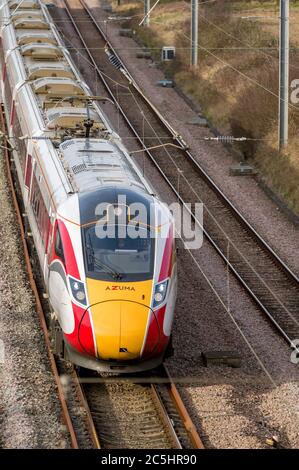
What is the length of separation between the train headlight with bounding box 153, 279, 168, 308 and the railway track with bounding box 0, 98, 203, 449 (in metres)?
1.68

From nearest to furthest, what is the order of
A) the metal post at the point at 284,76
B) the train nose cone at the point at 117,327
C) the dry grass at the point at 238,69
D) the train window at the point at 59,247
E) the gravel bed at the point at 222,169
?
the train nose cone at the point at 117,327
the train window at the point at 59,247
the gravel bed at the point at 222,169
the metal post at the point at 284,76
the dry grass at the point at 238,69

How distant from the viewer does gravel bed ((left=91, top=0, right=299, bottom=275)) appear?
28.5m

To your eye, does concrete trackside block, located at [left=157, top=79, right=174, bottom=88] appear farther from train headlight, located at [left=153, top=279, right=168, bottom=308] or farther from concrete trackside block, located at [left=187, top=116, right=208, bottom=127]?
train headlight, located at [left=153, top=279, right=168, bottom=308]

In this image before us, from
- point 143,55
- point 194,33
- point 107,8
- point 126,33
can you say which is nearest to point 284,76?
point 194,33

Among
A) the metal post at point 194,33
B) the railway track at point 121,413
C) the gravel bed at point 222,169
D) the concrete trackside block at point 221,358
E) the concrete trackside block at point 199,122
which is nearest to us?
the railway track at point 121,413

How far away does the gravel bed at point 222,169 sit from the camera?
2845 cm

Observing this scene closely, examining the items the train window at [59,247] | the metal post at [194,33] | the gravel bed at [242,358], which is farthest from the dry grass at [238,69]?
the train window at [59,247]

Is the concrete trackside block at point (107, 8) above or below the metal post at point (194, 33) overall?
below

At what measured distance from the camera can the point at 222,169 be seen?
1359 inches

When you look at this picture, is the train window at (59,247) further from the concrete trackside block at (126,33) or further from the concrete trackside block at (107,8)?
the concrete trackside block at (107,8)

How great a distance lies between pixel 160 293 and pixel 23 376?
328 centimetres

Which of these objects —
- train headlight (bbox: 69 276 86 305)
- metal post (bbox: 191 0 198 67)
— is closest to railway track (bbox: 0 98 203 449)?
train headlight (bbox: 69 276 86 305)

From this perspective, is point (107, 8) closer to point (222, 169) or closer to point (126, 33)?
point (126, 33)

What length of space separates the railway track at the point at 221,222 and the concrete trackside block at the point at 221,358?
203 centimetres
